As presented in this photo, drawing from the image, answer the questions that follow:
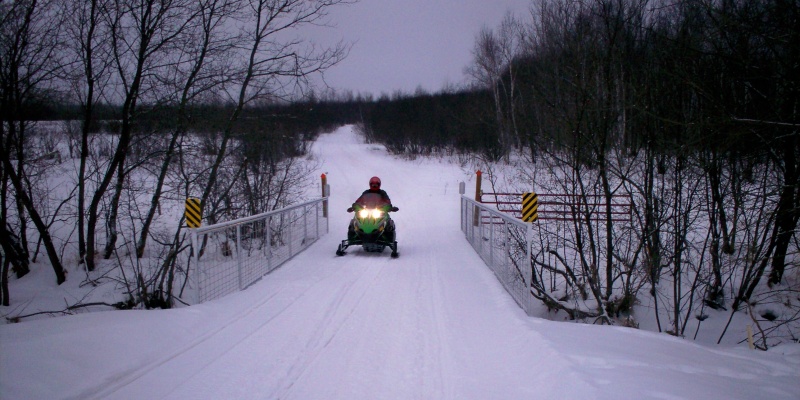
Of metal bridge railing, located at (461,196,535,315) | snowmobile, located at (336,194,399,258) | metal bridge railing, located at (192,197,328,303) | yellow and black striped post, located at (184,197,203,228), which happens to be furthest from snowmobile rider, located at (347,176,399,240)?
yellow and black striped post, located at (184,197,203,228)

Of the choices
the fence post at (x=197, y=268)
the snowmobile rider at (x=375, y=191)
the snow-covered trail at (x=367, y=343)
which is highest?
the snowmobile rider at (x=375, y=191)

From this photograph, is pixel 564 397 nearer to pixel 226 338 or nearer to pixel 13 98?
pixel 226 338

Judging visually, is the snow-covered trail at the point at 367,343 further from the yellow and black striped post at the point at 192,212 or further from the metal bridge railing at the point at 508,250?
the yellow and black striped post at the point at 192,212

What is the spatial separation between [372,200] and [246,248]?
12.0ft

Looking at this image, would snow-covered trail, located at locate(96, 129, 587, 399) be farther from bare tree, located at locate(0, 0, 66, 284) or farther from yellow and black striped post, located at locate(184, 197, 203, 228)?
bare tree, located at locate(0, 0, 66, 284)

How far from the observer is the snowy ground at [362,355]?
3459 mm

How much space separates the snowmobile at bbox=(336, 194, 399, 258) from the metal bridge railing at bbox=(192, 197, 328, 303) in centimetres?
126

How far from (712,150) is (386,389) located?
7.21 meters

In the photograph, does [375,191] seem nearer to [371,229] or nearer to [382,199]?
[382,199]

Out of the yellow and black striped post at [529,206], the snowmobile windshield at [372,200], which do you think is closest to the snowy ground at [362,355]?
the yellow and black striped post at [529,206]

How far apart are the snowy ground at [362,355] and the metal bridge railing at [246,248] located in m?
0.37

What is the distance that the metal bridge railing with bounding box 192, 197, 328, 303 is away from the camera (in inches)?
247

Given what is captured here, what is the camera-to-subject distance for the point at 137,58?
9914mm

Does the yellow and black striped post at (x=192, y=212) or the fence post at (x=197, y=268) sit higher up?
the yellow and black striped post at (x=192, y=212)
